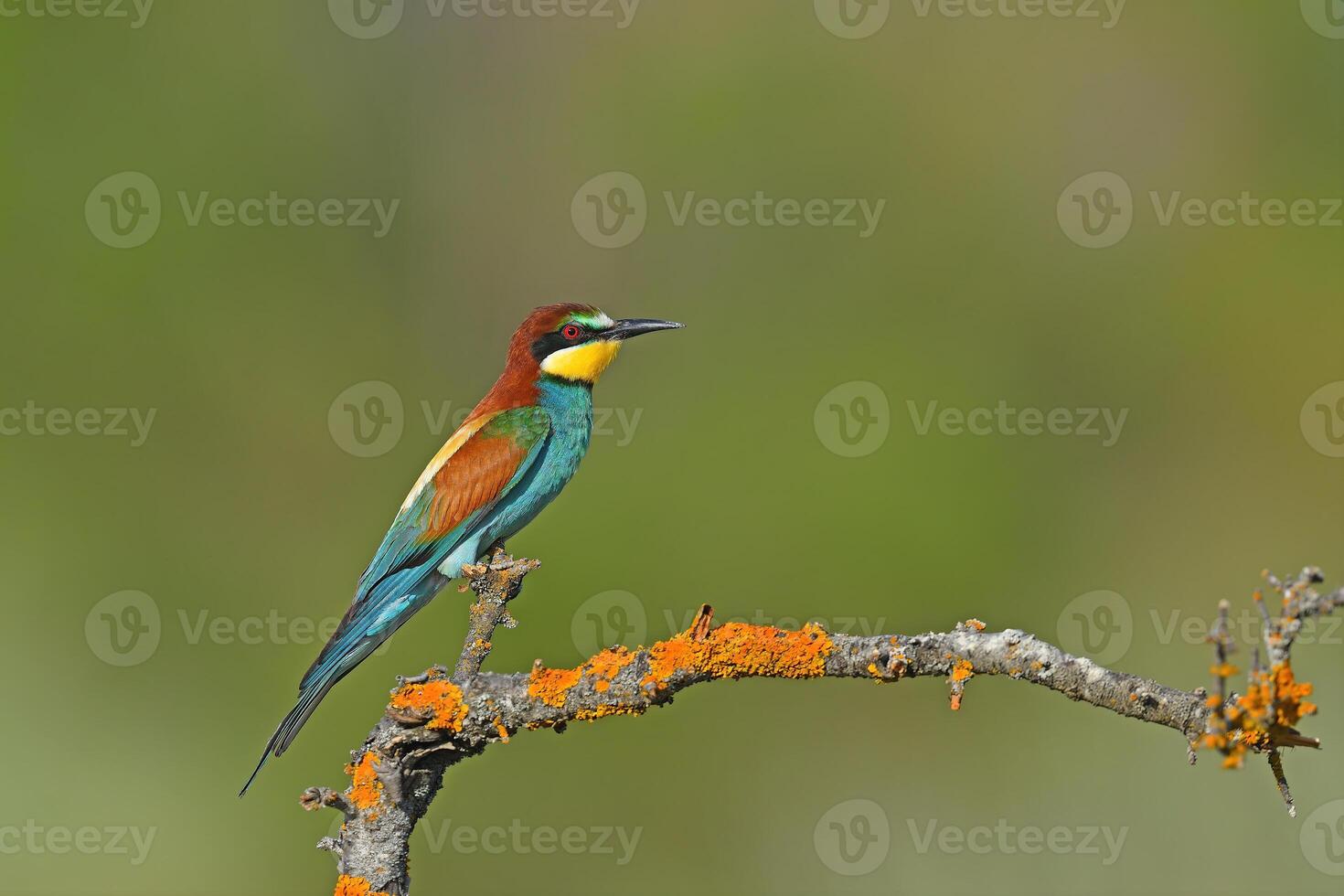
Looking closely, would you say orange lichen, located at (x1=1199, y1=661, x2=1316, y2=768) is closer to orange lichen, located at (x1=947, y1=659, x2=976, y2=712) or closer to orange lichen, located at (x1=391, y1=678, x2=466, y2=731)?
orange lichen, located at (x1=947, y1=659, x2=976, y2=712)

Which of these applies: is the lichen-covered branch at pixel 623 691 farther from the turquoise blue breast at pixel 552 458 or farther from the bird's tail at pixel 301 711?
the turquoise blue breast at pixel 552 458

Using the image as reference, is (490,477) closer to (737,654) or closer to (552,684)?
(552,684)

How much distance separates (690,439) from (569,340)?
2652 mm

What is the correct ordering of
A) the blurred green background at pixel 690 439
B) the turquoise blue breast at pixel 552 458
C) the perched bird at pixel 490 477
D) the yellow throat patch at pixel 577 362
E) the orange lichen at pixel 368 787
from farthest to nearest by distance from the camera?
1. the blurred green background at pixel 690 439
2. the yellow throat patch at pixel 577 362
3. the turquoise blue breast at pixel 552 458
4. the perched bird at pixel 490 477
5. the orange lichen at pixel 368 787

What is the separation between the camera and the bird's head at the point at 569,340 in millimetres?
4133

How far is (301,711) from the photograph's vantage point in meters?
3.45

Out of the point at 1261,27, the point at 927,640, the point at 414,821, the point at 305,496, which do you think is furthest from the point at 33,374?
the point at 1261,27

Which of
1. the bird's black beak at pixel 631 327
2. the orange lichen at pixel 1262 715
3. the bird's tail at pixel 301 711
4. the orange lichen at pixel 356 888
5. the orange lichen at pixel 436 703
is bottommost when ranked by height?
the orange lichen at pixel 356 888

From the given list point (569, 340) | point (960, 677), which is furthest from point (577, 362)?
point (960, 677)

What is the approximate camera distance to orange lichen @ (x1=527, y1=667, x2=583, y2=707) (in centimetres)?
248

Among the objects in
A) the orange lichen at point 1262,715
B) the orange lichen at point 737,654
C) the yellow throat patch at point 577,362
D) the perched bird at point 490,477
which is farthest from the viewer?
the yellow throat patch at point 577,362

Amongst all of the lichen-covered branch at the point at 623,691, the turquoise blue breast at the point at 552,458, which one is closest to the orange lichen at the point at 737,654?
the lichen-covered branch at the point at 623,691

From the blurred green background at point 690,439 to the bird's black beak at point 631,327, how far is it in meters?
1.44

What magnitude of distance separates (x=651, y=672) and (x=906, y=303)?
17.4 ft
